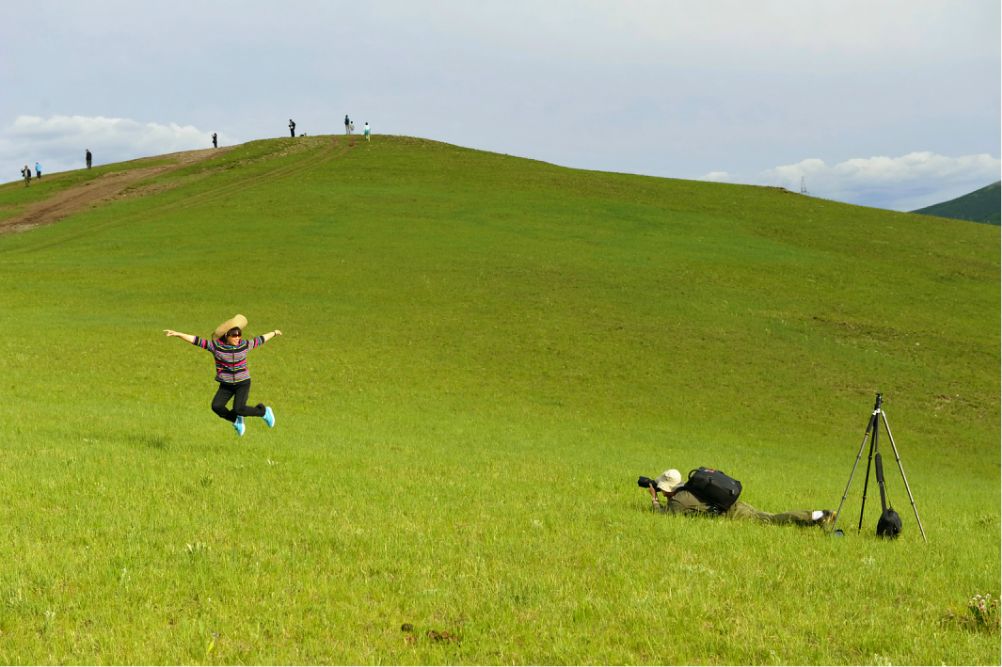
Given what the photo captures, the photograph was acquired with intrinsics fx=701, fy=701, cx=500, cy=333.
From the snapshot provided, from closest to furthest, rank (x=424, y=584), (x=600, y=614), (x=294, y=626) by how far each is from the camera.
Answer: (x=294, y=626), (x=600, y=614), (x=424, y=584)

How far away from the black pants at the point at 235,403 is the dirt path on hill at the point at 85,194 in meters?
59.8

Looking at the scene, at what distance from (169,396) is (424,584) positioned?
1970 centimetres

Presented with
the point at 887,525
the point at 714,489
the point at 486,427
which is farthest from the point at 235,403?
the point at 887,525

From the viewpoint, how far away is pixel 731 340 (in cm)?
3759

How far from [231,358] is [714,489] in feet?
36.0

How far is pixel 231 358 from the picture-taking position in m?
16.2

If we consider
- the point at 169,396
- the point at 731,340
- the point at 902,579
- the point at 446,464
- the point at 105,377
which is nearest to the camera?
the point at 902,579

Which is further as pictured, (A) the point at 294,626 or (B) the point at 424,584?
(B) the point at 424,584

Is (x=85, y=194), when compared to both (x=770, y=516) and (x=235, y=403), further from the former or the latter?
(x=770, y=516)

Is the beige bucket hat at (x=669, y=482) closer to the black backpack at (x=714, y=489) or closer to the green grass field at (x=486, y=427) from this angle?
the black backpack at (x=714, y=489)

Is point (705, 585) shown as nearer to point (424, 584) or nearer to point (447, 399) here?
point (424, 584)

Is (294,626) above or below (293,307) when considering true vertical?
below

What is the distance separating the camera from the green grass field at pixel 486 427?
26.1 ft

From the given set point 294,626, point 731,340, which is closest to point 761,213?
point 731,340
